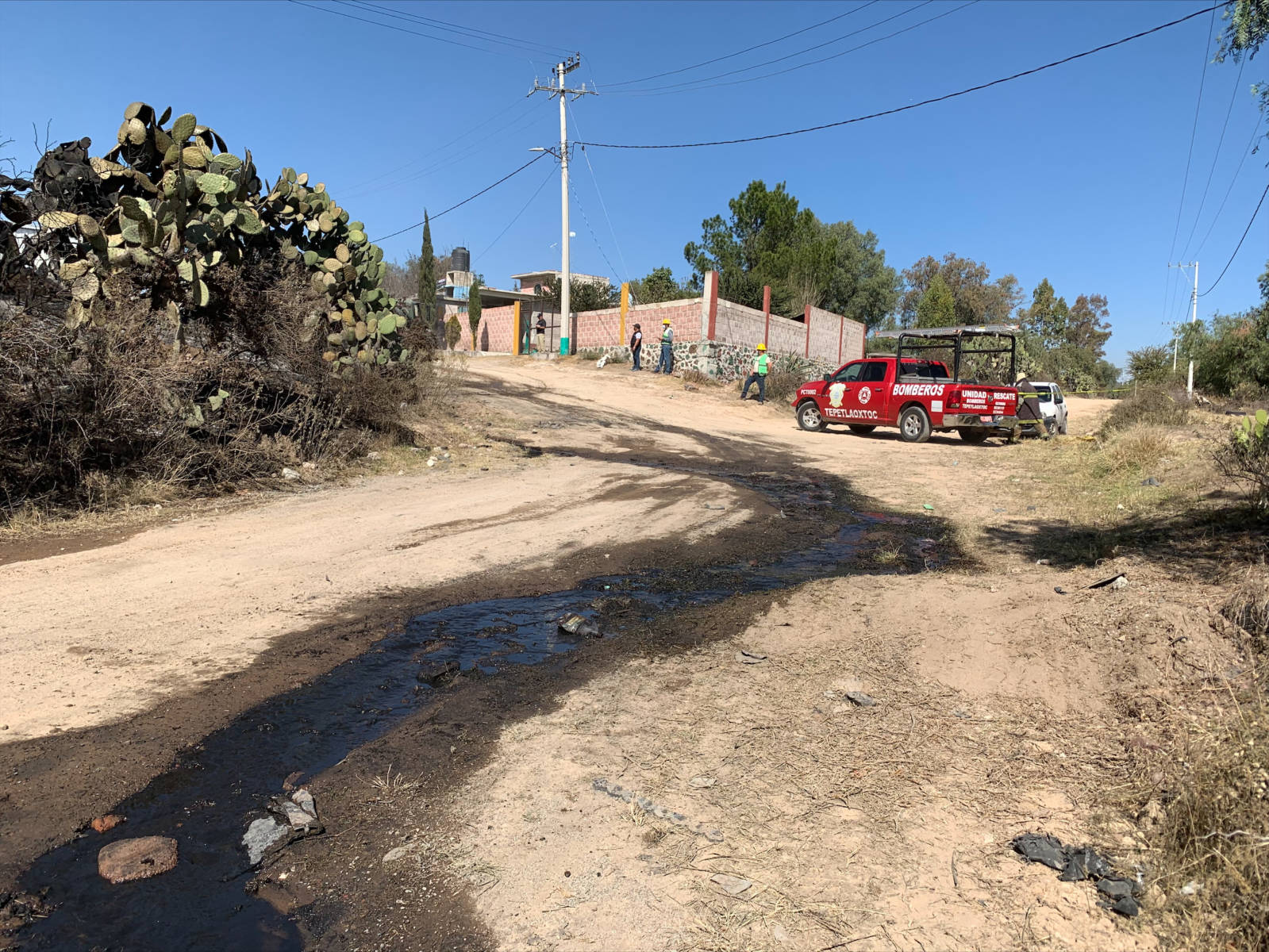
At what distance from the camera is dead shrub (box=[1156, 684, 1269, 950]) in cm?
219

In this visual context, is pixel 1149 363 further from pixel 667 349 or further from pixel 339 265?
pixel 339 265

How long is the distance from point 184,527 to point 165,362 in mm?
2307

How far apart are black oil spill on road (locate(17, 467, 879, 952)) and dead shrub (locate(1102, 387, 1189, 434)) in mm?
12784

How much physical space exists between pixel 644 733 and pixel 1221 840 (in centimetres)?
216

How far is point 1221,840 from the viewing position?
7.83 feet

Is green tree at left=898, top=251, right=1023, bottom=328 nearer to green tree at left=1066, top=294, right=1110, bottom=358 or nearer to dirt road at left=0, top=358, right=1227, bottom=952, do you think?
green tree at left=1066, top=294, right=1110, bottom=358

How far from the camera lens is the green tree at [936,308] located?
55.2m

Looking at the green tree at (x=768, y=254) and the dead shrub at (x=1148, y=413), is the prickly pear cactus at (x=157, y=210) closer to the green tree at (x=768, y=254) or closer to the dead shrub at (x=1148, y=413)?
the dead shrub at (x=1148, y=413)

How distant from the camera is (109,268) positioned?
8.53m

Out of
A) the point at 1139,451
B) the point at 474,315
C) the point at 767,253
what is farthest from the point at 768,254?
the point at 1139,451

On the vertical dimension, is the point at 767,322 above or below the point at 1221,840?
above

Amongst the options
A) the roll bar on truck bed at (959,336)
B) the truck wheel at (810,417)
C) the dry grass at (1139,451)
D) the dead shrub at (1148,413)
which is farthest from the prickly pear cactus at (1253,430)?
the truck wheel at (810,417)

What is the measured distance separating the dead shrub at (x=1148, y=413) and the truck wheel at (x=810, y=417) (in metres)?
6.14

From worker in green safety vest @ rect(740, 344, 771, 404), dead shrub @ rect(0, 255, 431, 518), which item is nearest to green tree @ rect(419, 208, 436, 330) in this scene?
worker in green safety vest @ rect(740, 344, 771, 404)
